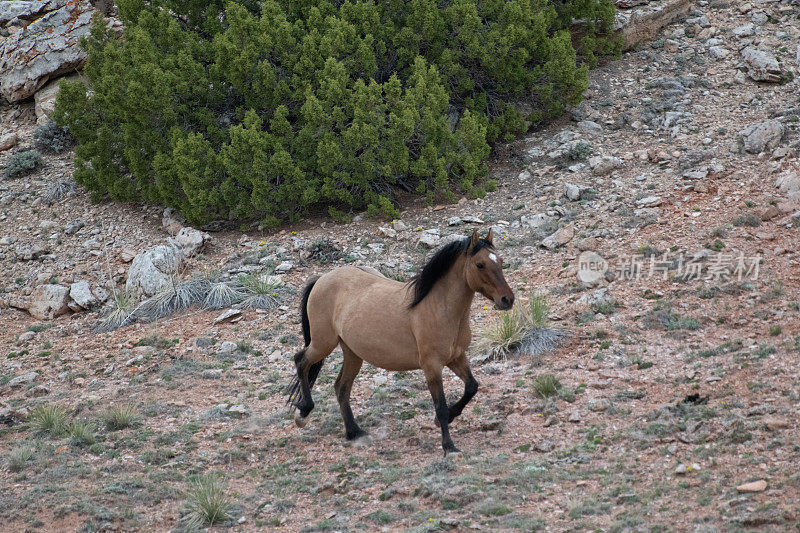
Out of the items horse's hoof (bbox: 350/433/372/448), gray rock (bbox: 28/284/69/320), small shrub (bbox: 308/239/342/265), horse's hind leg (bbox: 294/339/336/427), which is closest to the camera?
horse's hoof (bbox: 350/433/372/448)

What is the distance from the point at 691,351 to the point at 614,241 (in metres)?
3.08

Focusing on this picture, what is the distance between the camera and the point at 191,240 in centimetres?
1259

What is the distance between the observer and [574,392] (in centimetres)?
739

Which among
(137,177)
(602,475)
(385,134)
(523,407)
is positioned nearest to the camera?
(602,475)

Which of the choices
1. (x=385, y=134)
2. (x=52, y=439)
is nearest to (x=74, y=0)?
(x=385, y=134)

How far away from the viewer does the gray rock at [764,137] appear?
11.6 metres

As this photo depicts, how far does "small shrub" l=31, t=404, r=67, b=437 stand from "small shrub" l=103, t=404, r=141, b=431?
0.42 m

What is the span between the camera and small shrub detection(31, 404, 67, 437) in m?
7.78

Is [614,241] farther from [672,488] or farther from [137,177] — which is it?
[137,177]

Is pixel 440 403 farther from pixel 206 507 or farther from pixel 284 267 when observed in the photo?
pixel 284 267

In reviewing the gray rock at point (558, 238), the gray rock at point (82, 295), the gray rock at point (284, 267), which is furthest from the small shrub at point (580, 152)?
the gray rock at point (82, 295)

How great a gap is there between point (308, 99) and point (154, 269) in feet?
12.1

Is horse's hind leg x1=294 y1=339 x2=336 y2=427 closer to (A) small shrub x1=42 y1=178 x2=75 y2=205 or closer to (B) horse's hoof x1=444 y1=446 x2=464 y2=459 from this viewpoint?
(B) horse's hoof x1=444 y1=446 x2=464 y2=459

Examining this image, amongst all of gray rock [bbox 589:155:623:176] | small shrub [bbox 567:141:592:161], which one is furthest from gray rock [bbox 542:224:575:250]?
small shrub [bbox 567:141:592:161]
